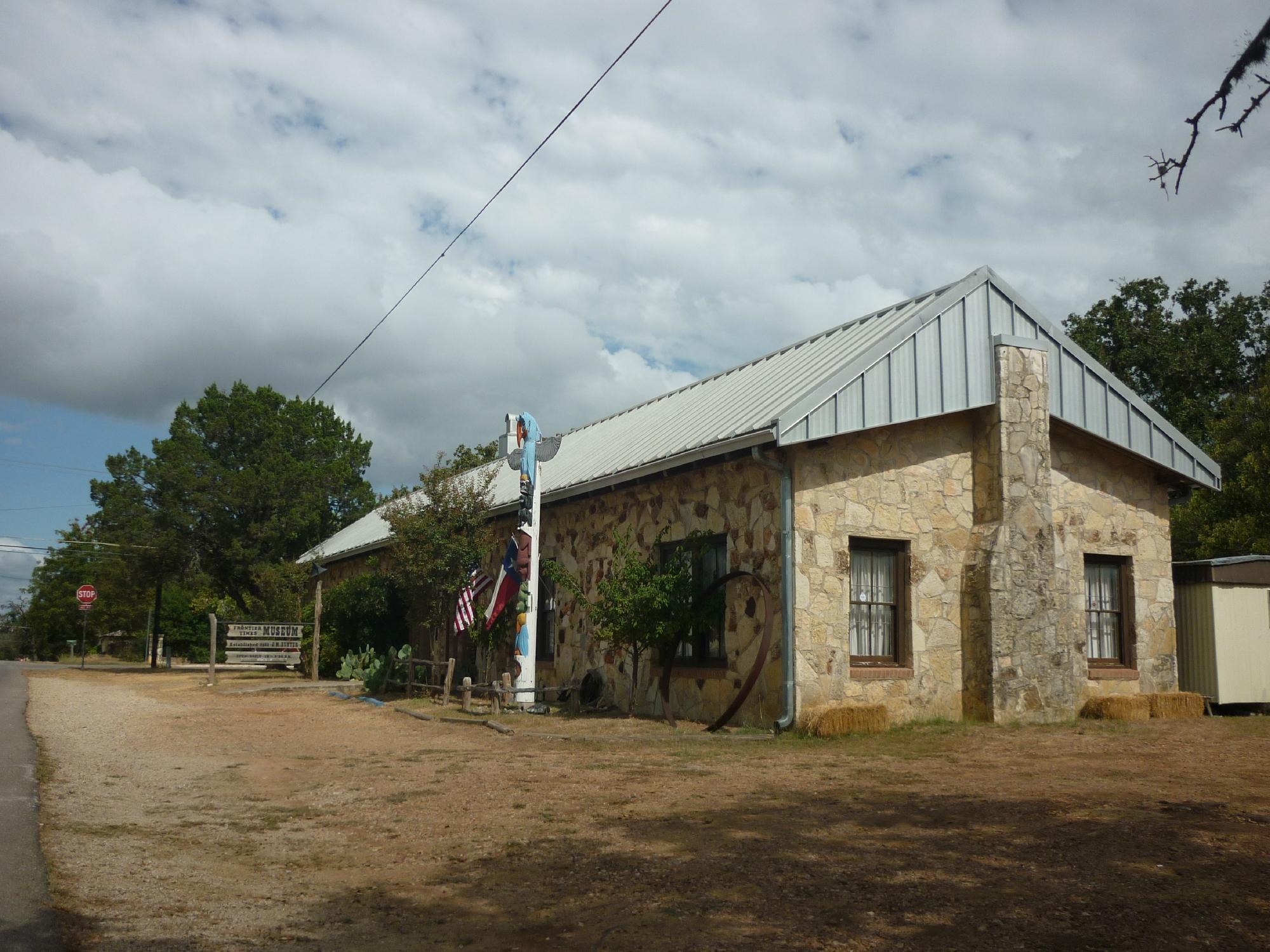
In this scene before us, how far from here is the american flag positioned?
19016 mm

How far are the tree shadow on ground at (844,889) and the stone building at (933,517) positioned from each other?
18.7 ft

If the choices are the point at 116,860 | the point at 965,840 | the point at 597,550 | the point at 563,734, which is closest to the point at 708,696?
the point at 563,734

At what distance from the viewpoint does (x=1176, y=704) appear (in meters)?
14.8

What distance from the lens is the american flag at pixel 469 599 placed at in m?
19.0

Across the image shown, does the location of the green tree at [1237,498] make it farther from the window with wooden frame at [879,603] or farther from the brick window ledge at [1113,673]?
the window with wooden frame at [879,603]

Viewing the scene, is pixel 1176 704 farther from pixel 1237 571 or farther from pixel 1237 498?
pixel 1237 498

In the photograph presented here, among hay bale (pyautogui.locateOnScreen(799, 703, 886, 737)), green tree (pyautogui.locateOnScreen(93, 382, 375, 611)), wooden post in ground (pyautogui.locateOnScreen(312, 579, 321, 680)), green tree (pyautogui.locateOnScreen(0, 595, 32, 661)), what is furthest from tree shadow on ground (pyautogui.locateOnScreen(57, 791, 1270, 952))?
green tree (pyautogui.locateOnScreen(0, 595, 32, 661))

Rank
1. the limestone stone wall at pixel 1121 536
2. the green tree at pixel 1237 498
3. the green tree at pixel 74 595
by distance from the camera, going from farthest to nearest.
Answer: the green tree at pixel 74 595
the green tree at pixel 1237 498
the limestone stone wall at pixel 1121 536

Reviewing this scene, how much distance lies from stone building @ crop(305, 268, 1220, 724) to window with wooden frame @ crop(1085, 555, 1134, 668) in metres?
0.03

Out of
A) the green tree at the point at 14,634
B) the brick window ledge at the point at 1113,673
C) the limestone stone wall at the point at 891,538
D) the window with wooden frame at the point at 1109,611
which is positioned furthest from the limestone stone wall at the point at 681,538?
the green tree at the point at 14,634

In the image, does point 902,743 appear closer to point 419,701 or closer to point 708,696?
point 708,696

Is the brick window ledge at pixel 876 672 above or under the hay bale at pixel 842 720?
above

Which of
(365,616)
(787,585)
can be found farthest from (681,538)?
(365,616)

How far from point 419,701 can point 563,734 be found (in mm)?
6147
